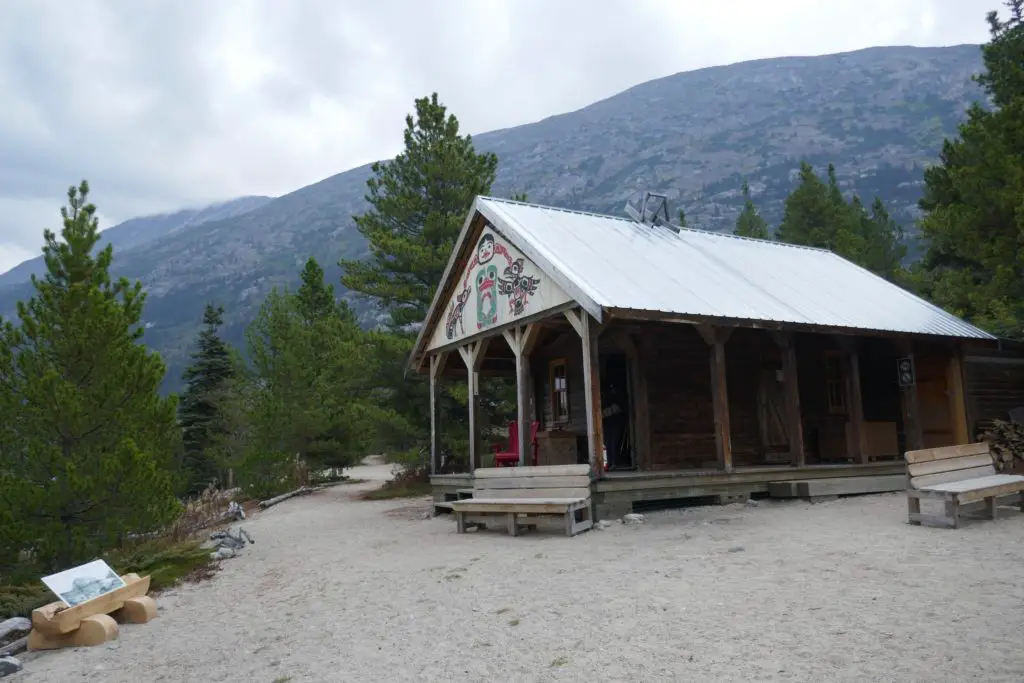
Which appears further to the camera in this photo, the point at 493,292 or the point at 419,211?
the point at 419,211

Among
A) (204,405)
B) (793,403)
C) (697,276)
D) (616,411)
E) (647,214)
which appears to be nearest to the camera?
(793,403)

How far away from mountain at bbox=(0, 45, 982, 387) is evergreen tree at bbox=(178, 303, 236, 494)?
8362 centimetres

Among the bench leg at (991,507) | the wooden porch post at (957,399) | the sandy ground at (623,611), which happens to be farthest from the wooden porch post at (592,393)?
the wooden porch post at (957,399)

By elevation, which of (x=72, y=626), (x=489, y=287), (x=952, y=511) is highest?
(x=489, y=287)

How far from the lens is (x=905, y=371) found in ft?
48.2

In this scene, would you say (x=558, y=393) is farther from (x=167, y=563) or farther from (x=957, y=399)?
(x=167, y=563)

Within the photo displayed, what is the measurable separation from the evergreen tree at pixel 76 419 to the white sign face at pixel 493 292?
220 inches

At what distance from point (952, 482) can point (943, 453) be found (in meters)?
0.36

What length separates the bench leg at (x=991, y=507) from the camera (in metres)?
8.74

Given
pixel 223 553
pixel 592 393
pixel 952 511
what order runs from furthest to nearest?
pixel 223 553, pixel 592 393, pixel 952 511

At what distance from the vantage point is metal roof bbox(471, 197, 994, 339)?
1138 centimetres

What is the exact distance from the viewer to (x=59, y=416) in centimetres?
1093

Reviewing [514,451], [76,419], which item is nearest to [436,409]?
[514,451]

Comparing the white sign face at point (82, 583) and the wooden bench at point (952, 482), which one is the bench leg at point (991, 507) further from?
the white sign face at point (82, 583)
